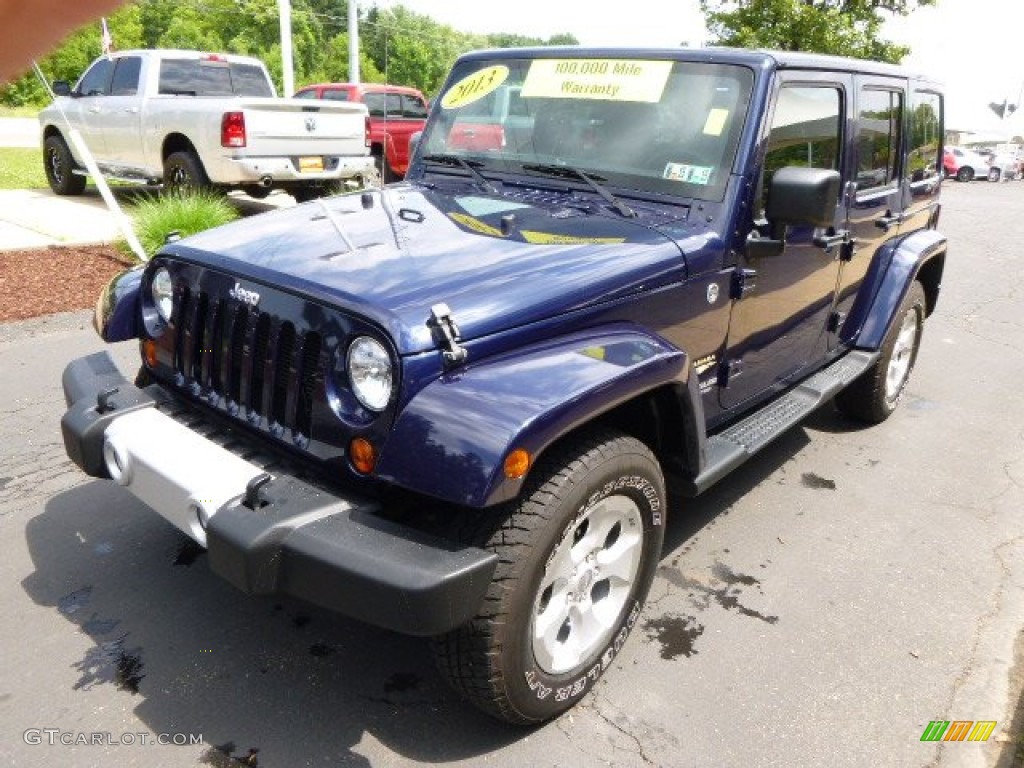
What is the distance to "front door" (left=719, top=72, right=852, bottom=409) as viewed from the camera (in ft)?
10.8

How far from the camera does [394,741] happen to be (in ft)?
7.98

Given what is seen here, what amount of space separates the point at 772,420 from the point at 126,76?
10040 mm

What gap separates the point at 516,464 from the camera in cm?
203

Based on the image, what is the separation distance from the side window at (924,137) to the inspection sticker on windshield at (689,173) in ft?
7.47

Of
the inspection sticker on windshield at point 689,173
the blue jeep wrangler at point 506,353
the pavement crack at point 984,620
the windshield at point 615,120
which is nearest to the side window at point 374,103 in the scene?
the blue jeep wrangler at point 506,353

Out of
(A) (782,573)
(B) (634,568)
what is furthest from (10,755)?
(A) (782,573)

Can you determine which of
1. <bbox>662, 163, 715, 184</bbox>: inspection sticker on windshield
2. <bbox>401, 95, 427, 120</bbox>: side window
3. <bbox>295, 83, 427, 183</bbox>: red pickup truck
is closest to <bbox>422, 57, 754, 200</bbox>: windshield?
<bbox>662, 163, 715, 184</bbox>: inspection sticker on windshield

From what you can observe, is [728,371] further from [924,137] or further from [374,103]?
[374,103]

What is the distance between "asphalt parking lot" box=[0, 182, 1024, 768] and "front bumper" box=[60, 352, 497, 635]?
63cm

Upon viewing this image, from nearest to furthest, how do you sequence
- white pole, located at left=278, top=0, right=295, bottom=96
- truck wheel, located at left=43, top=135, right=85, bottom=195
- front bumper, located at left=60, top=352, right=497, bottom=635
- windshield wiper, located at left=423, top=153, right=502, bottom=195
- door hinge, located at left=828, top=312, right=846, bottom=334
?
front bumper, located at left=60, top=352, right=497, bottom=635, windshield wiper, located at left=423, top=153, right=502, bottom=195, door hinge, located at left=828, top=312, right=846, bottom=334, truck wheel, located at left=43, top=135, right=85, bottom=195, white pole, located at left=278, top=0, right=295, bottom=96

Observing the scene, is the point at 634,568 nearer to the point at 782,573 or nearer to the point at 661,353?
the point at 661,353

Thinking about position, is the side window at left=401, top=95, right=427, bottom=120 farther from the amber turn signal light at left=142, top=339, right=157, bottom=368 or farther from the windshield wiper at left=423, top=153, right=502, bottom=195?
the amber turn signal light at left=142, top=339, right=157, bottom=368

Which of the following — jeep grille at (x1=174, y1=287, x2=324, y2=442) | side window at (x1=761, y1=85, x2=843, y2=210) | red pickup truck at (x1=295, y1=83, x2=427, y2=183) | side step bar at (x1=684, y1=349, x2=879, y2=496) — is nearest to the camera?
jeep grille at (x1=174, y1=287, x2=324, y2=442)

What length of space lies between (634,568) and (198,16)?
168 ft
